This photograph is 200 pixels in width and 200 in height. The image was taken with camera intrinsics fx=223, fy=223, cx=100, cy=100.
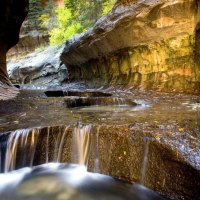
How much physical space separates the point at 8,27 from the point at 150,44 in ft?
23.1

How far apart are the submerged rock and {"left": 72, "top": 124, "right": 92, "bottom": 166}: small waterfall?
16693 millimetres

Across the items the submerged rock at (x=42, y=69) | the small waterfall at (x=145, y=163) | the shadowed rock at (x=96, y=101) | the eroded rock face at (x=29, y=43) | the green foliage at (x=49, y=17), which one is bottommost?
the small waterfall at (x=145, y=163)

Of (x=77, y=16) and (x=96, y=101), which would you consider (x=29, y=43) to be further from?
(x=96, y=101)

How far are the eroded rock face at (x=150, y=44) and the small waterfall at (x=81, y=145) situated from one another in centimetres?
632

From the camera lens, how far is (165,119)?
4.35m

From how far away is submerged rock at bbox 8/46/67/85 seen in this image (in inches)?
824

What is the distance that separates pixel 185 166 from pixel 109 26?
9604 mm

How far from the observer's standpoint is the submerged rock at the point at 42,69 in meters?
20.9

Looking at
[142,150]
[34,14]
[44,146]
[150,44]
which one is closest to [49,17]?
[34,14]

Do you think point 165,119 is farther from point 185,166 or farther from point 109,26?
point 109,26

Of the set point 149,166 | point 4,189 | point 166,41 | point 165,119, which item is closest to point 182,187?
point 149,166

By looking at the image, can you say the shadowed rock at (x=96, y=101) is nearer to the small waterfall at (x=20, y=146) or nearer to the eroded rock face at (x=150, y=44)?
the eroded rock face at (x=150, y=44)

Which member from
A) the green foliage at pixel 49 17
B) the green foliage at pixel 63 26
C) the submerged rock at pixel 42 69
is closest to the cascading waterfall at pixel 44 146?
the submerged rock at pixel 42 69

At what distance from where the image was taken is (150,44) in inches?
415
